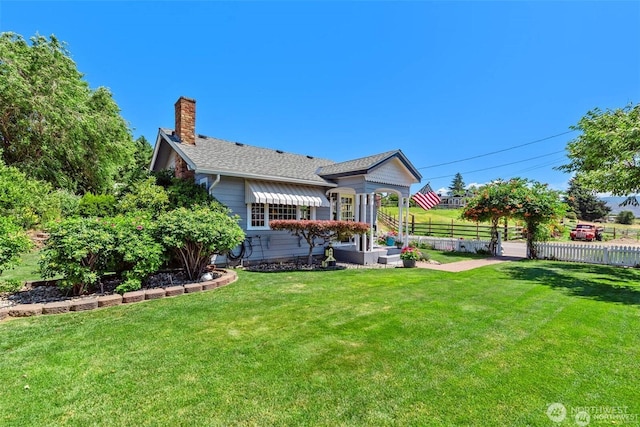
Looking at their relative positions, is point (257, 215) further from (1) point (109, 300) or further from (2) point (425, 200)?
(2) point (425, 200)

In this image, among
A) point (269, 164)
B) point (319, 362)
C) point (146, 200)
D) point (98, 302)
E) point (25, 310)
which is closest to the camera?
point (319, 362)

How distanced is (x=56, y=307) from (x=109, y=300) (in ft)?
2.84

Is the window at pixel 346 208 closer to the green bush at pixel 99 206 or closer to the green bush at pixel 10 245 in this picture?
the green bush at pixel 99 206

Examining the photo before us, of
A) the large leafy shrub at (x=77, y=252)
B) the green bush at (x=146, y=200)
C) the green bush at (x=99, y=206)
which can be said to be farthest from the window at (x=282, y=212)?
A: the large leafy shrub at (x=77, y=252)

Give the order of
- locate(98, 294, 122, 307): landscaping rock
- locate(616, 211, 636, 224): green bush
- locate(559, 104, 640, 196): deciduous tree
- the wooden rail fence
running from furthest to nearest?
locate(616, 211, 636, 224): green bush, the wooden rail fence, locate(559, 104, 640, 196): deciduous tree, locate(98, 294, 122, 307): landscaping rock

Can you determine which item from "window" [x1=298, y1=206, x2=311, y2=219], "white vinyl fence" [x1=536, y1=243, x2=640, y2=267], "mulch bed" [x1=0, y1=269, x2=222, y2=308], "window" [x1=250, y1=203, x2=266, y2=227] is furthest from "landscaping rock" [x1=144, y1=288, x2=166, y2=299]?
"white vinyl fence" [x1=536, y1=243, x2=640, y2=267]

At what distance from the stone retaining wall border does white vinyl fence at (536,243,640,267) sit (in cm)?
1821

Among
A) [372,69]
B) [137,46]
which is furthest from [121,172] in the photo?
[372,69]

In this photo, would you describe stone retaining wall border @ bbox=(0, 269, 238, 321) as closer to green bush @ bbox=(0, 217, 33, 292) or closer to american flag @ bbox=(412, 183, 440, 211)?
green bush @ bbox=(0, 217, 33, 292)

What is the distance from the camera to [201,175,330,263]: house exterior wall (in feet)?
36.7

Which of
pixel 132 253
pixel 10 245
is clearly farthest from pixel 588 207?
pixel 10 245

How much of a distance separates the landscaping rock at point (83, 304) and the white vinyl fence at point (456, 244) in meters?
19.0

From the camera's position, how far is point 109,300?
6152 millimetres

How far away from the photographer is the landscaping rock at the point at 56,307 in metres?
5.57
